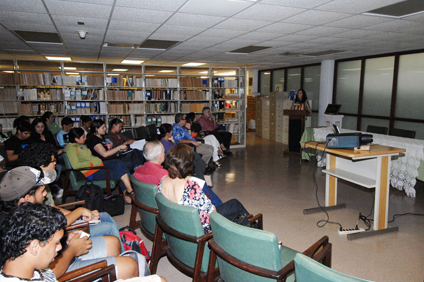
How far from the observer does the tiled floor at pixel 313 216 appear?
2.76 meters

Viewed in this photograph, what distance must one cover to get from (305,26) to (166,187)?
10.8ft

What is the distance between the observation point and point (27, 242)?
4.11ft

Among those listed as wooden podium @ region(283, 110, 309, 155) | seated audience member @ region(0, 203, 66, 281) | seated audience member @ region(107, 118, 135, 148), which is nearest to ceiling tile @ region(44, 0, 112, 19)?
seated audience member @ region(107, 118, 135, 148)

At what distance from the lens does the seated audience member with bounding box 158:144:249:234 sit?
2.23m

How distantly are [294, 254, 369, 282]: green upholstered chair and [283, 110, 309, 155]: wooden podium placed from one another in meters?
6.59

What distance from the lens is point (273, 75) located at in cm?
1182

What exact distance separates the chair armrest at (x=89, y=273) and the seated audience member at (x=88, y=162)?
81.7 inches

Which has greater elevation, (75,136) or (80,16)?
(80,16)

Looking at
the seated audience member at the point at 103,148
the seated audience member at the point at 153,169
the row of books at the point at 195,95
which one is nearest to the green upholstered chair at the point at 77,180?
the seated audience member at the point at 103,148

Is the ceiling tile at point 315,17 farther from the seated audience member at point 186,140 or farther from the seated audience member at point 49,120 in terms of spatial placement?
the seated audience member at point 49,120

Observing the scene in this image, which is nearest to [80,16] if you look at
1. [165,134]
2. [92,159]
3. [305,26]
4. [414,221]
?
[92,159]

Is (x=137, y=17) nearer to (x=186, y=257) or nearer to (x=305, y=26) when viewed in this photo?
(x=305, y=26)

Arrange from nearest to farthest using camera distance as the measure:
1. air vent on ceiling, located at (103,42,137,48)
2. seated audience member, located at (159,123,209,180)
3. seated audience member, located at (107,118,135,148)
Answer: seated audience member, located at (159,123,209,180)
seated audience member, located at (107,118,135,148)
air vent on ceiling, located at (103,42,137,48)

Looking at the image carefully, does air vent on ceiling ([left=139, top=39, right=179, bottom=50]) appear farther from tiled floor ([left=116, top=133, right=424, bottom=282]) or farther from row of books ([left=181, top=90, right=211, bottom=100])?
tiled floor ([left=116, top=133, right=424, bottom=282])
